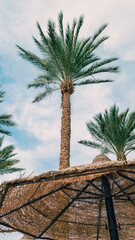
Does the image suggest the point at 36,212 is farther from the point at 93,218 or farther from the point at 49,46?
the point at 49,46

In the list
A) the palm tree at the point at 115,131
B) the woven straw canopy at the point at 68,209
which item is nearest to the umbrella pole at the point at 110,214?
the woven straw canopy at the point at 68,209

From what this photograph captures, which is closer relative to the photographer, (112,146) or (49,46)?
(49,46)

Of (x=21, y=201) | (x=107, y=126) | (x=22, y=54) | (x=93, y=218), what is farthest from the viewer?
(x=107, y=126)

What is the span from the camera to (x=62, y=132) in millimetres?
9898

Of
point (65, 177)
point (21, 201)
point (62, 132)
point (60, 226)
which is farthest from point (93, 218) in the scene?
point (62, 132)

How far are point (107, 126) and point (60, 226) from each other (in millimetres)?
9327

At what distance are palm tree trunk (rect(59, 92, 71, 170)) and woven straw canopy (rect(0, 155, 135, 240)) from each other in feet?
14.0

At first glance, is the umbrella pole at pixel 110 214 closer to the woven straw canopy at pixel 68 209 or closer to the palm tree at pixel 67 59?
the woven straw canopy at pixel 68 209

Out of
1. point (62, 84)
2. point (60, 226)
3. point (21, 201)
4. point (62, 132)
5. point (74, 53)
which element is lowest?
point (60, 226)

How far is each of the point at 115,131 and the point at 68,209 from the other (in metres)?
8.70

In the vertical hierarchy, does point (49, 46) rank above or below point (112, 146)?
above

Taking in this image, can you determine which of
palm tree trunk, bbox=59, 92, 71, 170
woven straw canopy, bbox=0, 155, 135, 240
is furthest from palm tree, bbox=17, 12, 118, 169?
woven straw canopy, bbox=0, 155, 135, 240

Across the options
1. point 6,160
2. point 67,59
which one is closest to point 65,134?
point 67,59

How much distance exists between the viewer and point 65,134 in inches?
386
